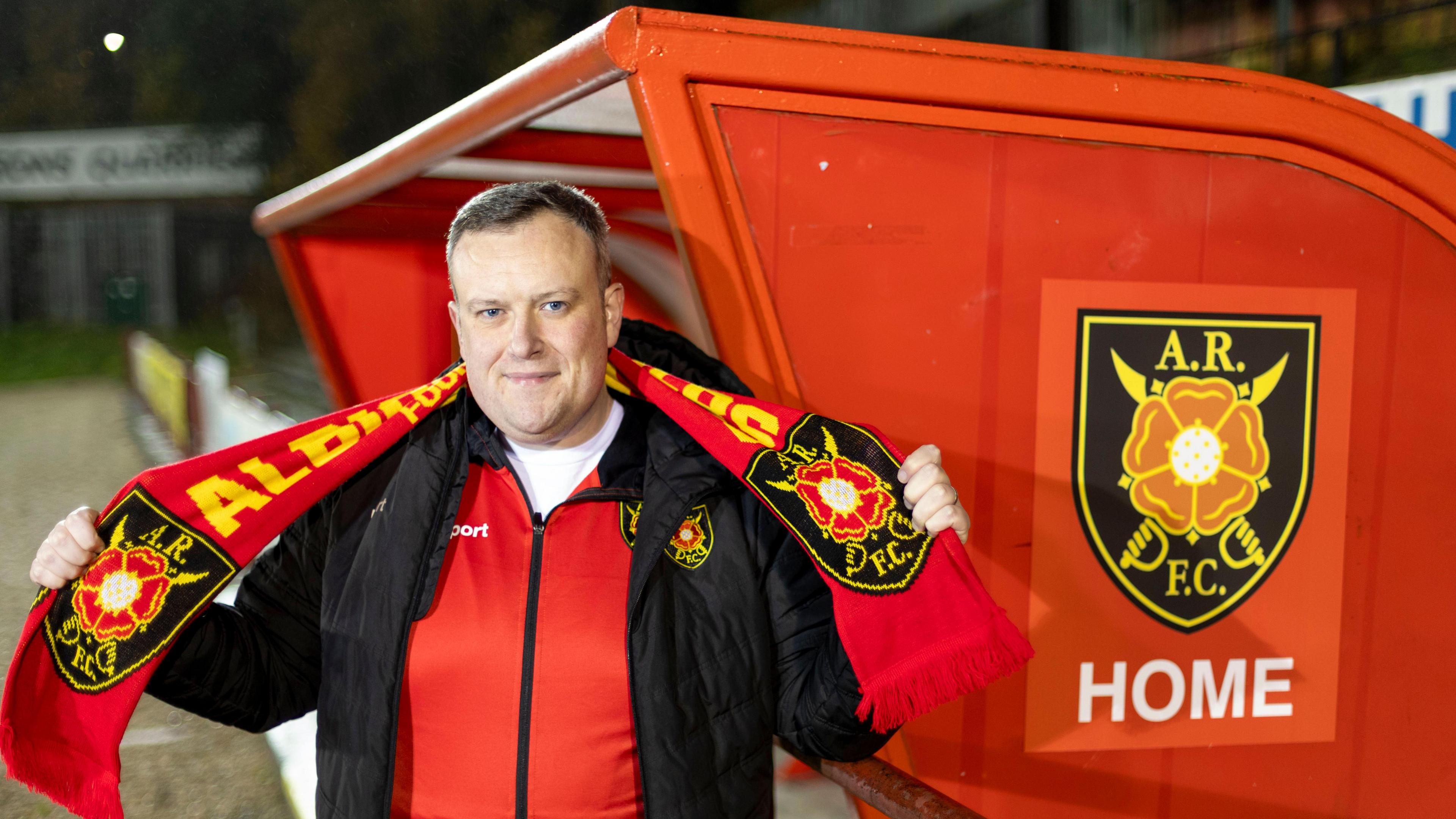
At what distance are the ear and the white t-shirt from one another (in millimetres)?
157

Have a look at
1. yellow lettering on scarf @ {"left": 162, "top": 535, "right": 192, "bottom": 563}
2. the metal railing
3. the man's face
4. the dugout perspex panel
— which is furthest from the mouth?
the metal railing

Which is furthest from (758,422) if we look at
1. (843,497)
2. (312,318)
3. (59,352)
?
(59,352)

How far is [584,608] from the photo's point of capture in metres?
1.50

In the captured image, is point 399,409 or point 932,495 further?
point 399,409

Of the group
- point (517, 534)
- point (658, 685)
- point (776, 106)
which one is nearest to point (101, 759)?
point (517, 534)

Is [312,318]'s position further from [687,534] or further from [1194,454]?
[1194,454]

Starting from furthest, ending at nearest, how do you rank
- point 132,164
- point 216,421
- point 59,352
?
point 132,164 → point 59,352 → point 216,421

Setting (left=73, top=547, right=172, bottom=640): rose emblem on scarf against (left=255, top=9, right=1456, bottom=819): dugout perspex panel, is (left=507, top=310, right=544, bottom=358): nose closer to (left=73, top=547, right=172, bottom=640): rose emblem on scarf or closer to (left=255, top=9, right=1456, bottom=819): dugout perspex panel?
(left=255, top=9, right=1456, bottom=819): dugout perspex panel

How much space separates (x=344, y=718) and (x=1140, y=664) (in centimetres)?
147

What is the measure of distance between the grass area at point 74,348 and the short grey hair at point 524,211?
24.3 m

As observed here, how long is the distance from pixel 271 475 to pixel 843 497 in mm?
911

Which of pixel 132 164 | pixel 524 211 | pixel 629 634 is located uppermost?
pixel 132 164

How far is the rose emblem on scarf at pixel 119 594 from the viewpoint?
1.50 m

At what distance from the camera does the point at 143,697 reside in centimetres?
496
